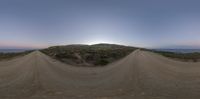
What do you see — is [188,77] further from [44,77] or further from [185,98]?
[44,77]

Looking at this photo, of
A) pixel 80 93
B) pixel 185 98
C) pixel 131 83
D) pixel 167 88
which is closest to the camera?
pixel 185 98

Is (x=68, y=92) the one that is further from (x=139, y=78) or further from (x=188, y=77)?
(x=188, y=77)

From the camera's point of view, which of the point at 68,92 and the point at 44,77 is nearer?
the point at 68,92

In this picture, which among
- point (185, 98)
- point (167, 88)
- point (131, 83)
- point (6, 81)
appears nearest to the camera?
point (185, 98)

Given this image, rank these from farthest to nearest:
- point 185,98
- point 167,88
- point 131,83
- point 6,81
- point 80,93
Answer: point 6,81 → point 131,83 → point 167,88 → point 80,93 → point 185,98

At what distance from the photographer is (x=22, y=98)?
9828mm

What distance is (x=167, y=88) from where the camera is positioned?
11.6 meters

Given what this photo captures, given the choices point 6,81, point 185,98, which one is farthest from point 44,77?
point 185,98

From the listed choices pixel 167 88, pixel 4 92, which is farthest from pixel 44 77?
pixel 167 88

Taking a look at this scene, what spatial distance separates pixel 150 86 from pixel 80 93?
9.94ft

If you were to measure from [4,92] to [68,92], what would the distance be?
237 centimetres

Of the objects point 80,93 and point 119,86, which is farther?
point 119,86

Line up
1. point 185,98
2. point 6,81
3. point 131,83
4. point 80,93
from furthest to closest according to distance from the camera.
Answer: point 6,81
point 131,83
point 80,93
point 185,98

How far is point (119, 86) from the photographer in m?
12.2
